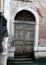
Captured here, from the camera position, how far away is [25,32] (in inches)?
309

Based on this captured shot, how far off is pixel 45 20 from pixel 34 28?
1.95ft

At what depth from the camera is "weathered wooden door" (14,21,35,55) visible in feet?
25.5

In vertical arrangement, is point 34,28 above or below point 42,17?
below

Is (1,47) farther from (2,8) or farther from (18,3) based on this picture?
(18,3)

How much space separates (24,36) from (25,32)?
18 centimetres

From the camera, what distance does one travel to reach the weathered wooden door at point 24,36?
7764mm

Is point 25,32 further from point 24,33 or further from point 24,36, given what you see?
point 24,36

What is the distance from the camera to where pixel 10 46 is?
25.0 ft

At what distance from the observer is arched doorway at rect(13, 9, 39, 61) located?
25.3 feet

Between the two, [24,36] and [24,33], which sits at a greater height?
[24,33]

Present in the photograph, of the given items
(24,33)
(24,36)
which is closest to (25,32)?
(24,33)

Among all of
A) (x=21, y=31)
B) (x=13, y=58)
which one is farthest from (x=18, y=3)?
(x=13, y=58)

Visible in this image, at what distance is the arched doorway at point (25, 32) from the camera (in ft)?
25.3

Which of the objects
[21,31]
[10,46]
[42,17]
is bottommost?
[10,46]
